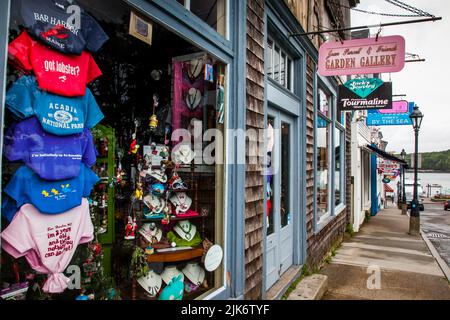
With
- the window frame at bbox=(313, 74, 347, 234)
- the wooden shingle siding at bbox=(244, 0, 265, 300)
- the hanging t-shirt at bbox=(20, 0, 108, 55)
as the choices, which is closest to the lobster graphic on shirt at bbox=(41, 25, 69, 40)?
the hanging t-shirt at bbox=(20, 0, 108, 55)

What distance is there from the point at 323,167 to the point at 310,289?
369 centimetres

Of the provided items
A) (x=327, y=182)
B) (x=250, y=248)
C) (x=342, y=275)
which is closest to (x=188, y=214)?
(x=250, y=248)

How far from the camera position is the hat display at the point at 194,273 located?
→ 10.1 feet

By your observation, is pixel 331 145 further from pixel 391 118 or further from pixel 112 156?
pixel 112 156

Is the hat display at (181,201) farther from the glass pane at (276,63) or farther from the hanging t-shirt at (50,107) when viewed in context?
the glass pane at (276,63)

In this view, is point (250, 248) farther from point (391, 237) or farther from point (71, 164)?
point (391, 237)

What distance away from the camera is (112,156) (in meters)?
3.10

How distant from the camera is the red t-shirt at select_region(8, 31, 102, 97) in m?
1.82

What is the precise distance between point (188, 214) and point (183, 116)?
94 centimetres

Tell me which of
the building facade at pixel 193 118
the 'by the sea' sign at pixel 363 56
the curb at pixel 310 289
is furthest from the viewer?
the 'by the sea' sign at pixel 363 56

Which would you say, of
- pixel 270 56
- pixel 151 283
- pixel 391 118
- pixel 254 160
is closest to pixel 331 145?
pixel 270 56

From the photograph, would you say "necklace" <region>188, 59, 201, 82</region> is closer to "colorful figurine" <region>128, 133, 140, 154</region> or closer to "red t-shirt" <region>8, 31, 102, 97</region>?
"colorful figurine" <region>128, 133, 140, 154</region>

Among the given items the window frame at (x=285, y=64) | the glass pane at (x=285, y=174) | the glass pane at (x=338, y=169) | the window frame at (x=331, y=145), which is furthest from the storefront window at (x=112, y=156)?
the glass pane at (x=338, y=169)

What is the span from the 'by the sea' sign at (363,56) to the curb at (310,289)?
311cm
